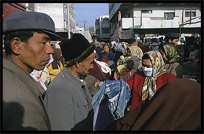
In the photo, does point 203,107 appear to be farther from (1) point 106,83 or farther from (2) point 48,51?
(1) point 106,83

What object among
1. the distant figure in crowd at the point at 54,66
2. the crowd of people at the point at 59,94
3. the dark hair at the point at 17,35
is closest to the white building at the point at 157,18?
the distant figure in crowd at the point at 54,66

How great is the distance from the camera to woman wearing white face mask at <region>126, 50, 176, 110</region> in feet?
10.7

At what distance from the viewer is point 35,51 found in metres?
1.53

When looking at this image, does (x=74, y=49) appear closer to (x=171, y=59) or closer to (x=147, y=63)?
(x=147, y=63)

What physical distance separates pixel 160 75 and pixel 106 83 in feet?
3.47

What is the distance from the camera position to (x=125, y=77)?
183 inches

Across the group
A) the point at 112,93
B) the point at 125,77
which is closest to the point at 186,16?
the point at 125,77

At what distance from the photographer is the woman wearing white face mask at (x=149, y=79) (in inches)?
129

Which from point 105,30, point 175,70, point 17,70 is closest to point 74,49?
point 17,70

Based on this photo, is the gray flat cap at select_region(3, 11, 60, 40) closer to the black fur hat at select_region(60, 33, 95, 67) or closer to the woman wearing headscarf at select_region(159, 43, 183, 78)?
the black fur hat at select_region(60, 33, 95, 67)

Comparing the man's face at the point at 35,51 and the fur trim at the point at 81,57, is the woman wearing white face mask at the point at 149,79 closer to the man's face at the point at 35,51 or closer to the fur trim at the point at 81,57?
the fur trim at the point at 81,57

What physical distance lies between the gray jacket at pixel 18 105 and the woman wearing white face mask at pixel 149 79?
2.15 m

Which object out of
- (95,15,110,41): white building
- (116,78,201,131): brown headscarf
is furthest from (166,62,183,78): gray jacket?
(95,15,110,41): white building

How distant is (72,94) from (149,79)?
195cm
